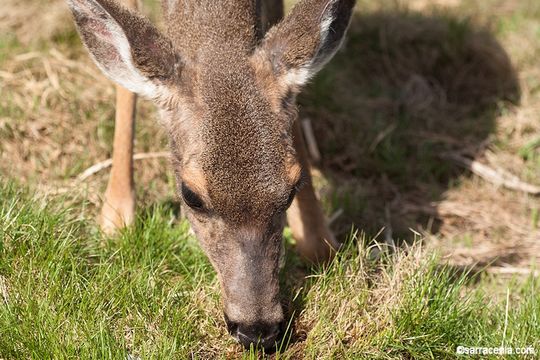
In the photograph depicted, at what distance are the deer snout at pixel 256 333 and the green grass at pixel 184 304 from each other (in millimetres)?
73

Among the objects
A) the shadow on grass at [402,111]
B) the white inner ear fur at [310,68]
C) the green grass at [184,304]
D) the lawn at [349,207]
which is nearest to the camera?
the green grass at [184,304]

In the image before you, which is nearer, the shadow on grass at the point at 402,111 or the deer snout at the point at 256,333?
the deer snout at the point at 256,333

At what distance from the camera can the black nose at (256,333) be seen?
4.15 metres

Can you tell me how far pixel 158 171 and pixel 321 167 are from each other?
1.42m

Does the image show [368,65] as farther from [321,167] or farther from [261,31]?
[261,31]

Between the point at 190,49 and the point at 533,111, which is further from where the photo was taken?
the point at 533,111

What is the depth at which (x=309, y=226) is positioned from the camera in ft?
18.4

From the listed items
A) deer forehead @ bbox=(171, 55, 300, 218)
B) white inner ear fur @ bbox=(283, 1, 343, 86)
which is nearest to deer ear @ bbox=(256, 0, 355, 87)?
white inner ear fur @ bbox=(283, 1, 343, 86)

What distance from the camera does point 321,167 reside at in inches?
277

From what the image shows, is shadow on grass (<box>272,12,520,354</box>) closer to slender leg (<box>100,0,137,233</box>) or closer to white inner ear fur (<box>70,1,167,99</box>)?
slender leg (<box>100,0,137,233</box>)

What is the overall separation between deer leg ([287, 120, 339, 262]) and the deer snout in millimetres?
1343

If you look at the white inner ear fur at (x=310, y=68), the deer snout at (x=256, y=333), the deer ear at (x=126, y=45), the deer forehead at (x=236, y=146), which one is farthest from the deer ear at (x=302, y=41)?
the deer snout at (x=256, y=333)

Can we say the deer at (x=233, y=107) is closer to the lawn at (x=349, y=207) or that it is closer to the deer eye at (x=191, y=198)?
the deer eye at (x=191, y=198)

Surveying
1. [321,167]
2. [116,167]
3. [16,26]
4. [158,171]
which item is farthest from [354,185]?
[16,26]
